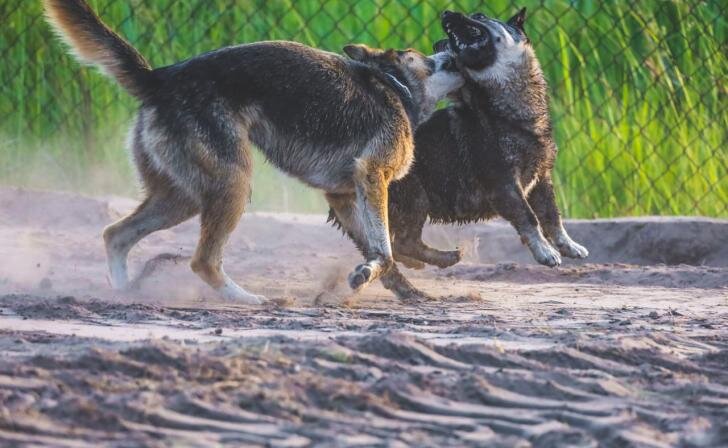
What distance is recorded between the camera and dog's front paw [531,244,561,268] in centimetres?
622

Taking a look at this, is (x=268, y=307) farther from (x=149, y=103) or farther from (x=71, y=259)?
(x=71, y=259)

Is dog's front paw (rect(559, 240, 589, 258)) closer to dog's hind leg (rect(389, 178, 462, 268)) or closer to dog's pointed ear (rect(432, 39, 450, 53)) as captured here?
dog's hind leg (rect(389, 178, 462, 268))

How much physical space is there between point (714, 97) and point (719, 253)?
64.9 inches

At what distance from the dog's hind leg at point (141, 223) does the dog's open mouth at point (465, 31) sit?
63.9 inches

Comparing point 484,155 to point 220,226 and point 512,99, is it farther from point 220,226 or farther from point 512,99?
point 220,226

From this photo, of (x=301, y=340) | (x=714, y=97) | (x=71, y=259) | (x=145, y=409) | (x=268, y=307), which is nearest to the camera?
(x=145, y=409)

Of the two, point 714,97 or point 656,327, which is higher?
point 714,97

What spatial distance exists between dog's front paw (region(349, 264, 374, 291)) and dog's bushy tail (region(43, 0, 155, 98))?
1.15m

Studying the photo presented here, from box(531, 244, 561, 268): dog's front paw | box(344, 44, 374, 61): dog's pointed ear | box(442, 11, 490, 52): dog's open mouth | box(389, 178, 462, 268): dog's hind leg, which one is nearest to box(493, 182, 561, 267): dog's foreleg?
box(531, 244, 561, 268): dog's front paw

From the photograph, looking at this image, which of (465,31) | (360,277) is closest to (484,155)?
(465,31)

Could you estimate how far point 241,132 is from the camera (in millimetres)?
5426

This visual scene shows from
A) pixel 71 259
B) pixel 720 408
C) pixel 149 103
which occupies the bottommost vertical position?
pixel 720 408

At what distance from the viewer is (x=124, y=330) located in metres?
4.43

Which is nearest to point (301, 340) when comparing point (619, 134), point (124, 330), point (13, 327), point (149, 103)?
point (124, 330)
